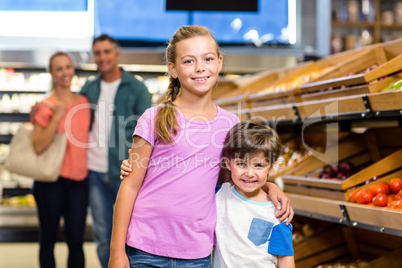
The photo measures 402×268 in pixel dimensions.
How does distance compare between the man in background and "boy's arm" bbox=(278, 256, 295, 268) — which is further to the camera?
the man in background

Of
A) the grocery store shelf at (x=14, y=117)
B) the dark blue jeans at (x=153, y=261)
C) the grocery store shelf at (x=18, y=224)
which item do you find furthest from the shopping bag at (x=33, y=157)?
the grocery store shelf at (x=14, y=117)

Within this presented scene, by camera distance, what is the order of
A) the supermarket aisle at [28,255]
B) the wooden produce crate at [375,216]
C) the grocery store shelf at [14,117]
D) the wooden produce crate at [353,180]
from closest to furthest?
the wooden produce crate at [375,216] → the wooden produce crate at [353,180] → the supermarket aisle at [28,255] → the grocery store shelf at [14,117]

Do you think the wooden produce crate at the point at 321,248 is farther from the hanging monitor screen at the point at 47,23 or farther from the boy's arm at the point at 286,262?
the hanging monitor screen at the point at 47,23

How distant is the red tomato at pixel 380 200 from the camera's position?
8.20 ft

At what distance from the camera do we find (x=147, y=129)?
1.79 metres

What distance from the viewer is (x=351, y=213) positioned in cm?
259

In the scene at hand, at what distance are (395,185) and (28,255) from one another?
405 cm

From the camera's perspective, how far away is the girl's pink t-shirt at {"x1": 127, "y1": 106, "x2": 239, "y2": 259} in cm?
177

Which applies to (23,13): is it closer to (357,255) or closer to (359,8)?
(359,8)

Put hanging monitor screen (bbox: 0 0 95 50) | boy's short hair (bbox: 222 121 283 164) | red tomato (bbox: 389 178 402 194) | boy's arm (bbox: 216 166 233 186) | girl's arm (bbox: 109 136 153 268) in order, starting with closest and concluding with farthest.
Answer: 1. girl's arm (bbox: 109 136 153 268)
2. boy's short hair (bbox: 222 121 283 164)
3. boy's arm (bbox: 216 166 233 186)
4. red tomato (bbox: 389 178 402 194)
5. hanging monitor screen (bbox: 0 0 95 50)

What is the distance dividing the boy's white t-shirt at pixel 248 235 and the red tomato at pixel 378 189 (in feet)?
3.11

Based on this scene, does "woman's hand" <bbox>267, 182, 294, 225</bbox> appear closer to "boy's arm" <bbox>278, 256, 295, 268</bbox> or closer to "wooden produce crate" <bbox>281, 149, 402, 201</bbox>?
"boy's arm" <bbox>278, 256, 295, 268</bbox>

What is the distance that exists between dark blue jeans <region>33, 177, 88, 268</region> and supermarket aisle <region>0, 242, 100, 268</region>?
132 cm

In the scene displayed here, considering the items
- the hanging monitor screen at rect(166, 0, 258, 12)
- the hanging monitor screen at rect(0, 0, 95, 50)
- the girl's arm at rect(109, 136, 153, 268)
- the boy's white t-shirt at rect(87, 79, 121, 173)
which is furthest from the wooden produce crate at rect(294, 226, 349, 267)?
the hanging monitor screen at rect(0, 0, 95, 50)
